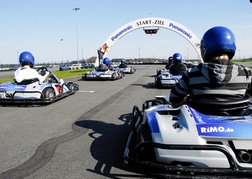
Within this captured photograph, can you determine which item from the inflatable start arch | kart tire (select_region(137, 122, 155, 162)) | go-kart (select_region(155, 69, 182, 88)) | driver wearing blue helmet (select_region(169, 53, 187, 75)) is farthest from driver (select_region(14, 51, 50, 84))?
the inflatable start arch

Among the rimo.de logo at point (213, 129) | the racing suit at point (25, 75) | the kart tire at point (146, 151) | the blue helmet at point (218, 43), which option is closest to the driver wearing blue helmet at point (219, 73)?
the blue helmet at point (218, 43)

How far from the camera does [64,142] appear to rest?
4.16m

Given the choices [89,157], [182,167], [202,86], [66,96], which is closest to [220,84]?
[202,86]

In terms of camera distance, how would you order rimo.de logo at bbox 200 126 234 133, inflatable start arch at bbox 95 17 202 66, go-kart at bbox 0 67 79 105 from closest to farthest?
1. rimo.de logo at bbox 200 126 234 133
2. go-kart at bbox 0 67 79 105
3. inflatable start arch at bbox 95 17 202 66

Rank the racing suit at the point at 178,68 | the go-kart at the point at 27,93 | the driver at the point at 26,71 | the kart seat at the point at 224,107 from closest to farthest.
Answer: the kart seat at the point at 224,107 < the go-kart at the point at 27,93 < the driver at the point at 26,71 < the racing suit at the point at 178,68

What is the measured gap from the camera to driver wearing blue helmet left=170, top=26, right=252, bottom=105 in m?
2.92

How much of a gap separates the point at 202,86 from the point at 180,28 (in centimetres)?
2782

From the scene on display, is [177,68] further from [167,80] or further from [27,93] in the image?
[27,93]

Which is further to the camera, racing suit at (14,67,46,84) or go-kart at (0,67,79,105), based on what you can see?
racing suit at (14,67,46,84)

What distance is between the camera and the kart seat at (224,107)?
289 cm

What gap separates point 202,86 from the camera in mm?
3014

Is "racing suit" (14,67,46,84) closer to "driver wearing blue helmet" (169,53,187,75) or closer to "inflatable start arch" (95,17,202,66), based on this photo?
"driver wearing blue helmet" (169,53,187,75)

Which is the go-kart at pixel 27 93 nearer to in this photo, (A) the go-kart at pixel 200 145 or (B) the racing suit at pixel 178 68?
(A) the go-kart at pixel 200 145

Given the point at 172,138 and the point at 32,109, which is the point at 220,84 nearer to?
the point at 172,138
